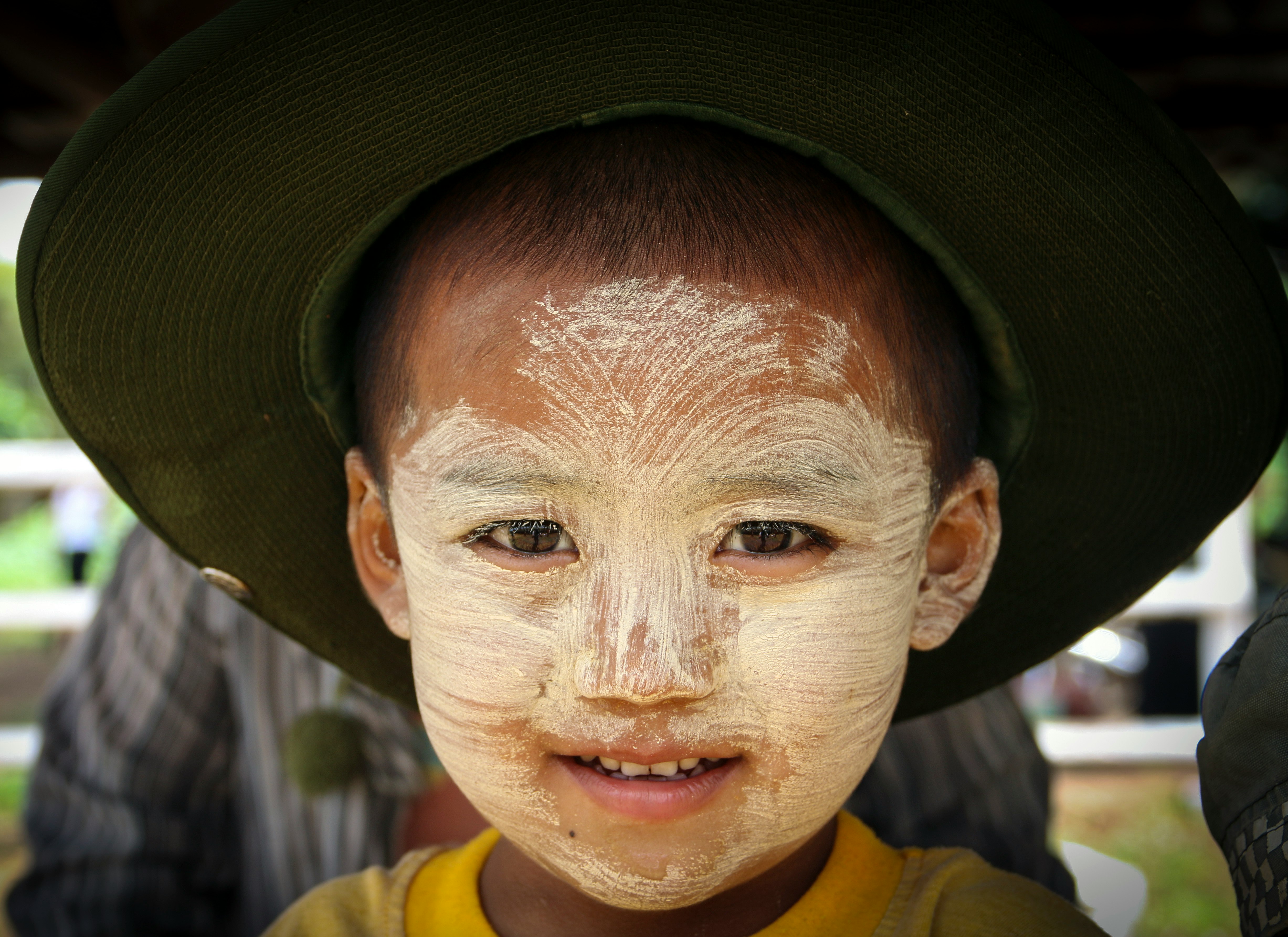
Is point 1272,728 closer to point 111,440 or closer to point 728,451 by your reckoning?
point 728,451

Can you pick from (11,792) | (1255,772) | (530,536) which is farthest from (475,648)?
(11,792)

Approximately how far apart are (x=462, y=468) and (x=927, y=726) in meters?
1.39

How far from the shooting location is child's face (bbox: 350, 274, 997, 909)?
0.96 metres

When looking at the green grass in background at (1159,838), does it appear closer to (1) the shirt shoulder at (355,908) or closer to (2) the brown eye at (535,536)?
(1) the shirt shoulder at (355,908)

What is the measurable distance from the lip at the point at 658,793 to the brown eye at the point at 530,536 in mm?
227

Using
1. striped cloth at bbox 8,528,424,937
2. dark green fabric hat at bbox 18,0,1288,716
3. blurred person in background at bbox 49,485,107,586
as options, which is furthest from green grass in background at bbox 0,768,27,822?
dark green fabric hat at bbox 18,0,1288,716

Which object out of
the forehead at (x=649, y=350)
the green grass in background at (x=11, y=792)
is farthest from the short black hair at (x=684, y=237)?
the green grass in background at (x=11, y=792)

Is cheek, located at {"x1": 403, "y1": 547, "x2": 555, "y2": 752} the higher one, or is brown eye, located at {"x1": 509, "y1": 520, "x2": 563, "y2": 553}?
brown eye, located at {"x1": 509, "y1": 520, "x2": 563, "y2": 553}

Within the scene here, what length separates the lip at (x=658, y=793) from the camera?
39.1 inches

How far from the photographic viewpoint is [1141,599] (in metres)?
1.50

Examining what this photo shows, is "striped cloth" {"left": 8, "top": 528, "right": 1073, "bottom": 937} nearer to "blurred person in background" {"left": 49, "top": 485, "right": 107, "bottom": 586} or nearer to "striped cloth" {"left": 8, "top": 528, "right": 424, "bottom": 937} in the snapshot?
"striped cloth" {"left": 8, "top": 528, "right": 424, "bottom": 937}

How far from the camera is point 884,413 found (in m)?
1.03

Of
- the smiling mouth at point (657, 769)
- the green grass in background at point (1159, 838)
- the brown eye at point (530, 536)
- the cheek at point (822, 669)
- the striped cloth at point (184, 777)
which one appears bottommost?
the green grass in background at point (1159, 838)

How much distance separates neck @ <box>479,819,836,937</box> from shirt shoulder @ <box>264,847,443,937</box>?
11 cm
